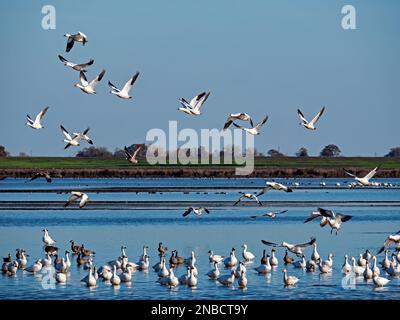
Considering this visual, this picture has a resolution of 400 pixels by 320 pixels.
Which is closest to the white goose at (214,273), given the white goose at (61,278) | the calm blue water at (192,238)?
the calm blue water at (192,238)

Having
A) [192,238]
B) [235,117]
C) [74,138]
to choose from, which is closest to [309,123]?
[235,117]

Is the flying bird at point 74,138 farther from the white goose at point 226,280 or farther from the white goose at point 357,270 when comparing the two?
the white goose at point 357,270

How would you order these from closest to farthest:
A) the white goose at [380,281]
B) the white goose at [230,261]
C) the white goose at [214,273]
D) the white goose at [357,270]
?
the white goose at [380,281] < the white goose at [214,273] < the white goose at [357,270] < the white goose at [230,261]

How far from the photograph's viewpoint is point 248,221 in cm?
4294

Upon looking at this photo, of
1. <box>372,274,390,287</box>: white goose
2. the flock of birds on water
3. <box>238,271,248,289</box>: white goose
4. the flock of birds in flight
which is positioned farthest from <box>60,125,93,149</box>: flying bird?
<box>372,274,390,287</box>: white goose

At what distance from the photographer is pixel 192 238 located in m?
36.2

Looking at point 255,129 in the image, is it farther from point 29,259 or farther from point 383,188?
point 383,188

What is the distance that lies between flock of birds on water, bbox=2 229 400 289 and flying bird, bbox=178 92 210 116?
336cm

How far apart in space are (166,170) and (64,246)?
3040 inches

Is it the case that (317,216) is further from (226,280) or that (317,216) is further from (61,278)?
(61,278)

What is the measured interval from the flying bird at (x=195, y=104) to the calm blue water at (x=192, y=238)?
3.83 meters

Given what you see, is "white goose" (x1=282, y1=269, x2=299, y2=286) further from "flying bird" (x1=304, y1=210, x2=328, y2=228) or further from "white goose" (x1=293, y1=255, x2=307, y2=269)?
"white goose" (x1=293, y1=255, x2=307, y2=269)

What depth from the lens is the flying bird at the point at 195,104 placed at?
87.3 feet
